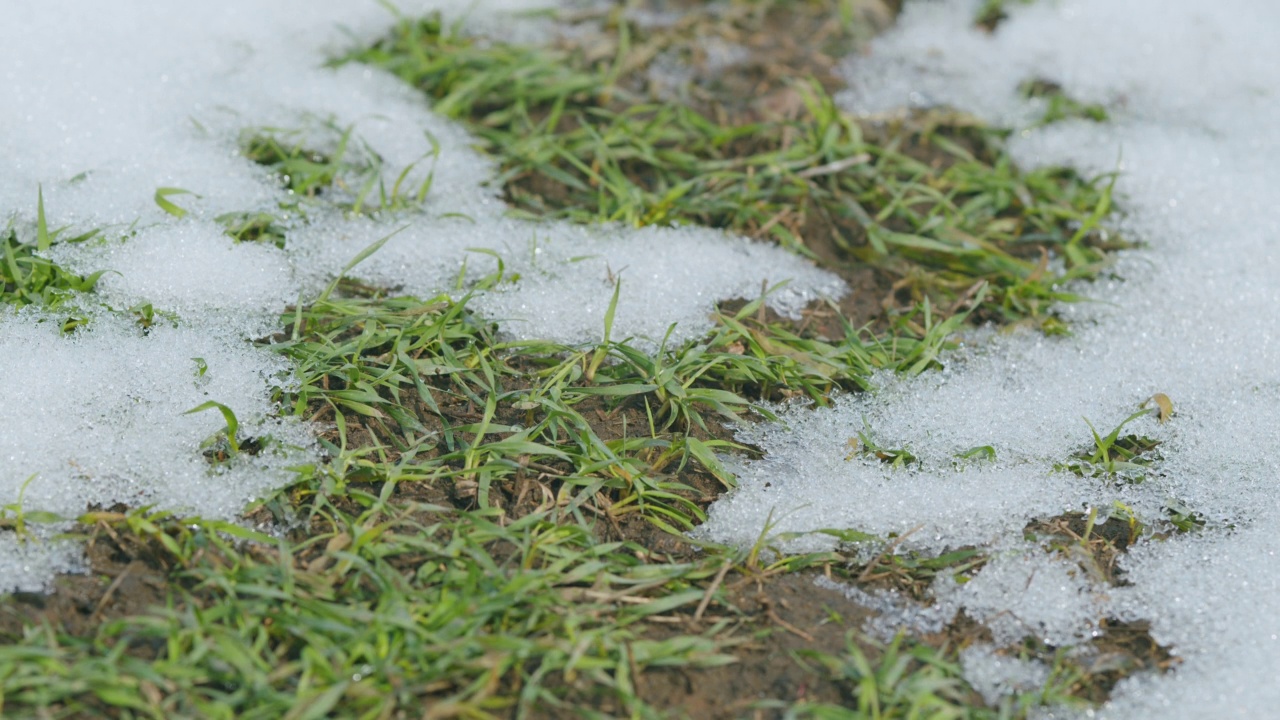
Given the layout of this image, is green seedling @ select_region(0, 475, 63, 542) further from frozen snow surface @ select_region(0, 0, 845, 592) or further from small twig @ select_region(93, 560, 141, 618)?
small twig @ select_region(93, 560, 141, 618)

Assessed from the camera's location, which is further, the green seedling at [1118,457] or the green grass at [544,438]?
the green seedling at [1118,457]

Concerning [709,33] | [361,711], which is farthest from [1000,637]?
[709,33]

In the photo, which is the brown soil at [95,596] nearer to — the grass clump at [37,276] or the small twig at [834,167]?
the grass clump at [37,276]

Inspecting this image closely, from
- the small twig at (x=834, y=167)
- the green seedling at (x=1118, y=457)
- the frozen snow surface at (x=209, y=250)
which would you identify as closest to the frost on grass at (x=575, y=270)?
the frozen snow surface at (x=209, y=250)

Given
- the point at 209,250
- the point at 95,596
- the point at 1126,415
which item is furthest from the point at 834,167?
the point at 95,596

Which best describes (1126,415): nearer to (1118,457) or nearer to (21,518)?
(1118,457)

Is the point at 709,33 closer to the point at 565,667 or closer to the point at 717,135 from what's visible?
the point at 717,135

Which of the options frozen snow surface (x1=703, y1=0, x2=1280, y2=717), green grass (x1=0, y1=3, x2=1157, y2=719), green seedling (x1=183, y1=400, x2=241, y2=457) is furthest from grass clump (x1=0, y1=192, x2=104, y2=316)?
frozen snow surface (x1=703, y1=0, x2=1280, y2=717)
